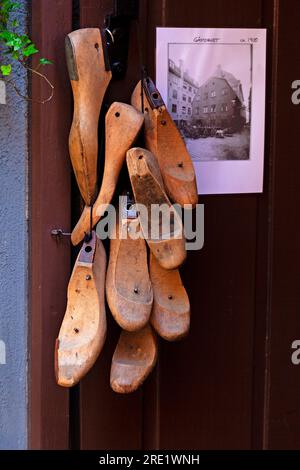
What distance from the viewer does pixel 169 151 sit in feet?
4.71

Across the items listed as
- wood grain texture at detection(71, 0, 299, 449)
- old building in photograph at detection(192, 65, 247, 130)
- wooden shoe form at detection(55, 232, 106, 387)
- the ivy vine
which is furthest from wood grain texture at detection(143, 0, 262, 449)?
the ivy vine

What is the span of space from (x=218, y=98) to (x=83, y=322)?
583 millimetres

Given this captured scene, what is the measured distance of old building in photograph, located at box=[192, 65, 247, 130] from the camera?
157cm

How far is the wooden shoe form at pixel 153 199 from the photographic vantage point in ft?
4.33

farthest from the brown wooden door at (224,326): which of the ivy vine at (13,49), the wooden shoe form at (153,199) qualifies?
the wooden shoe form at (153,199)

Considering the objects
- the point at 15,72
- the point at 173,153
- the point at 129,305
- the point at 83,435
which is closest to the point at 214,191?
the point at 173,153

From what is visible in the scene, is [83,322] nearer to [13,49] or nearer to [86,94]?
[86,94]

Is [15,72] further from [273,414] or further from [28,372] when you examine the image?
[273,414]

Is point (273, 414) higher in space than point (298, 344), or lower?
lower

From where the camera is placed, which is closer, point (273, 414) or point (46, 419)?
point (46, 419)

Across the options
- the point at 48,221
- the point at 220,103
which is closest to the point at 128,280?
the point at 48,221

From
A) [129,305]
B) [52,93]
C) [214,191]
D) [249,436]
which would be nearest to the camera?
[129,305]

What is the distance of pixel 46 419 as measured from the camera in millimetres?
1580

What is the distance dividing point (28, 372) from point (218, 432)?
1.55 ft
